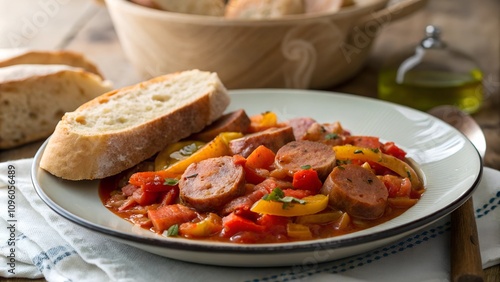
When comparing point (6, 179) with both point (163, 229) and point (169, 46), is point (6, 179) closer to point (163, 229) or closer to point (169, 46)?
point (163, 229)

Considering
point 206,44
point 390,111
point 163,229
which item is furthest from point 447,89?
point 163,229

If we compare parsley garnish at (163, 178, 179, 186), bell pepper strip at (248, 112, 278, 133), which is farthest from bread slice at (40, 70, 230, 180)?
parsley garnish at (163, 178, 179, 186)

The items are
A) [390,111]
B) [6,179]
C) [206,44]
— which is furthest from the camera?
[206,44]

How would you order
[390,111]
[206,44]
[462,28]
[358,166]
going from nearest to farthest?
[358,166] → [390,111] → [206,44] → [462,28]

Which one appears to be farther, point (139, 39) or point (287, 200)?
point (139, 39)

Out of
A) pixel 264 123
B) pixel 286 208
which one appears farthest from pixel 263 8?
pixel 286 208

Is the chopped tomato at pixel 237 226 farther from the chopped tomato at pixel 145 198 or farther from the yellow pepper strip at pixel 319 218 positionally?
the chopped tomato at pixel 145 198
